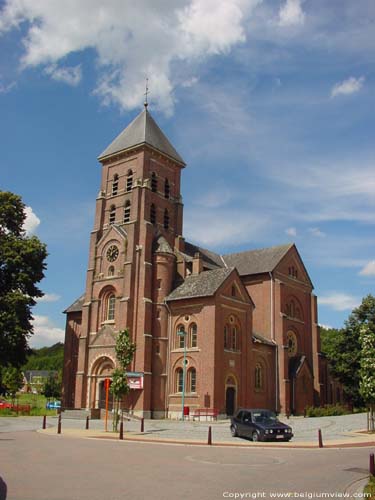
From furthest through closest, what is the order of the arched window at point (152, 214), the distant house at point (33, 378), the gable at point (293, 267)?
1. the distant house at point (33, 378)
2. the gable at point (293, 267)
3. the arched window at point (152, 214)

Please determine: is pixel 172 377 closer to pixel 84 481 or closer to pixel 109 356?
pixel 109 356

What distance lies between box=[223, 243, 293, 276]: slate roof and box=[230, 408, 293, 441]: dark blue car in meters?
27.5

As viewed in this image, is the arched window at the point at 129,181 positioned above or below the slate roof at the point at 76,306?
above

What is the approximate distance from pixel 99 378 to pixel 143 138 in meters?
23.7

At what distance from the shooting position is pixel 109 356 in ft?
150

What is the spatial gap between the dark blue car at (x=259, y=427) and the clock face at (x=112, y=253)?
2558 cm

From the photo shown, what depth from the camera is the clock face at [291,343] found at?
53094 mm

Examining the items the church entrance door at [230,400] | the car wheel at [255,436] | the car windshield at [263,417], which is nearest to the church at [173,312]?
the church entrance door at [230,400]

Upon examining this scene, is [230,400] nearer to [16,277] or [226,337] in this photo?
[226,337]

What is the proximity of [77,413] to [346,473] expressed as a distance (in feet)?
109

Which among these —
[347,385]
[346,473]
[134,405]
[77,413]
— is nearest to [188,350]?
[134,405]

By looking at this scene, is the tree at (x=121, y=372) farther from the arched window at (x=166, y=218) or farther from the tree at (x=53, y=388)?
the tree at (x=53, y=388)

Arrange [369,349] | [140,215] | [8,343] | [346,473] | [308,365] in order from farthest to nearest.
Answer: [308,365], [140,215], [8,343], [369,349], [346,473]

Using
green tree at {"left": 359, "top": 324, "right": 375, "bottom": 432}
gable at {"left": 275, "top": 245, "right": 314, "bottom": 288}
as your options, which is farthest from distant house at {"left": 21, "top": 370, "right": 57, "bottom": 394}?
green tree at {"left": 359, "top": 324, "right": 375, "bottom": 432}
